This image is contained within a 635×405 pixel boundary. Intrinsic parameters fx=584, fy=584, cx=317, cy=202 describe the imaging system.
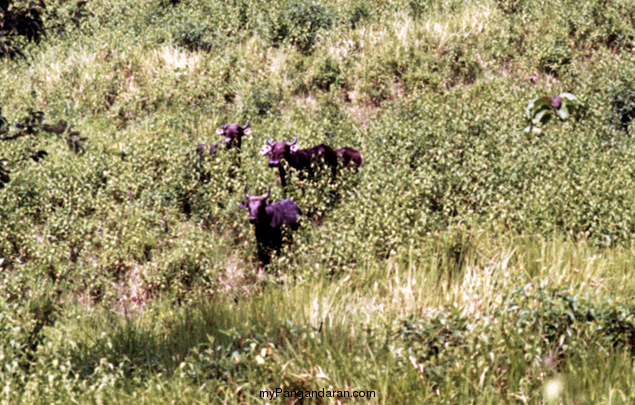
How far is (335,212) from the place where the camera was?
736 centimetres

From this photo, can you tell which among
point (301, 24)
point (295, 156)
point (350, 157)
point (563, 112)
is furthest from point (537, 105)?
point (301, 24)

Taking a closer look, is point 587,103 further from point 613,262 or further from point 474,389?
point 474,389

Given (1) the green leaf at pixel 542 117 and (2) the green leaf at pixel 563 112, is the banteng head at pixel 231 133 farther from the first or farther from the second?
(2) the green leaf at pixel 563 112

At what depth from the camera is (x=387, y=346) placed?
14.2ft

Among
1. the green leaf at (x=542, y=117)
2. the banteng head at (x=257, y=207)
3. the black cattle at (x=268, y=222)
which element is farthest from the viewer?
the green leaf at (x=542, y=117)

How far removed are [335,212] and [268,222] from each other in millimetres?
876

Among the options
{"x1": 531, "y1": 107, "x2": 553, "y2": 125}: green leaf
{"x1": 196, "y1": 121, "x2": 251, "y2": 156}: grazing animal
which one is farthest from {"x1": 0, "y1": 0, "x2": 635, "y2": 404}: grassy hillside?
{"x1": 196, "y1": 121, "x2": 251, "y2": 156}: grazing animal

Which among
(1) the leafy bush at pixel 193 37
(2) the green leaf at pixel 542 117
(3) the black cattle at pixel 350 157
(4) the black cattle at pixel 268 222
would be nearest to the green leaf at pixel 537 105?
(2) the green leaf at pixel 542 117

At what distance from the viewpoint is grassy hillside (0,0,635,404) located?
13.7 feet

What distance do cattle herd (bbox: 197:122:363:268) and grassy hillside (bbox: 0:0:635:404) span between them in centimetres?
22

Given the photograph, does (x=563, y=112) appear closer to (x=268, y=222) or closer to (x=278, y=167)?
(x=278, y=167)

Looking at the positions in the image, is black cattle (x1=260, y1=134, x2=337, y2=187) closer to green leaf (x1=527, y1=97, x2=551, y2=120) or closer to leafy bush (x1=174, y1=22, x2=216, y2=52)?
green leaf (x1=527, y1=97, x2=551, y2=120)

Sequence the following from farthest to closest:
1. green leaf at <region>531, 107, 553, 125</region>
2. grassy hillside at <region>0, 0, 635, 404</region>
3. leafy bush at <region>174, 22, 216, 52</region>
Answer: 1. leafy bush at <region>174, 22, 216, 52</region>
2. green leaf at <region>531, 107, 553, 125</region>
3. grassy hillside at <region>0, 0, 635, 404</region>

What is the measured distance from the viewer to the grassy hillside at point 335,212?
4188 millimetres
